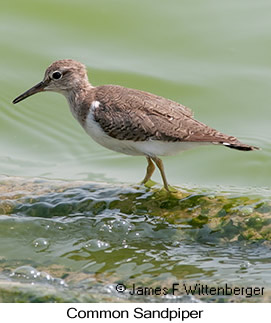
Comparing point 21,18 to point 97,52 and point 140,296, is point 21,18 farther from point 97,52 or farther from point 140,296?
point 140,296

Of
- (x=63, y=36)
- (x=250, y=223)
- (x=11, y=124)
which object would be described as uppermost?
(x=63, y=36)

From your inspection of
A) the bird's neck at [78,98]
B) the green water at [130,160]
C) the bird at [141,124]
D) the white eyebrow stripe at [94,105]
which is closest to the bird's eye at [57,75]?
the bird's neck at [78,98]

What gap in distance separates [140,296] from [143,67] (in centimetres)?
657

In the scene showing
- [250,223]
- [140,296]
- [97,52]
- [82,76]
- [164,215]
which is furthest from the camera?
[97,52]

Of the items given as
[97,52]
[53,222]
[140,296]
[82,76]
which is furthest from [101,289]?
[97,52]

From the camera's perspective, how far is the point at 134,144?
7816mm

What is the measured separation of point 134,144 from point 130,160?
2.29m

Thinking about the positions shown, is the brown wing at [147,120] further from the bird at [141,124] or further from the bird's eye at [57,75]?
the bird's eye at [57,75]

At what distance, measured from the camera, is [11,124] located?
36.0ft

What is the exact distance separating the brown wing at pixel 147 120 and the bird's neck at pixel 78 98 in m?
0.43

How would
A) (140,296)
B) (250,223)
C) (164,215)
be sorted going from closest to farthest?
(140,296)
(250,223)
(164,215)

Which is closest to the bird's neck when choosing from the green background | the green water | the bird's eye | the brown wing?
the bird's eye

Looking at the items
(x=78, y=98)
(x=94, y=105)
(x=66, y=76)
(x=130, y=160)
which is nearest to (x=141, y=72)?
(x=130, y=160)

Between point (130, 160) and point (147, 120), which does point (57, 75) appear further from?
point (130, 160)
